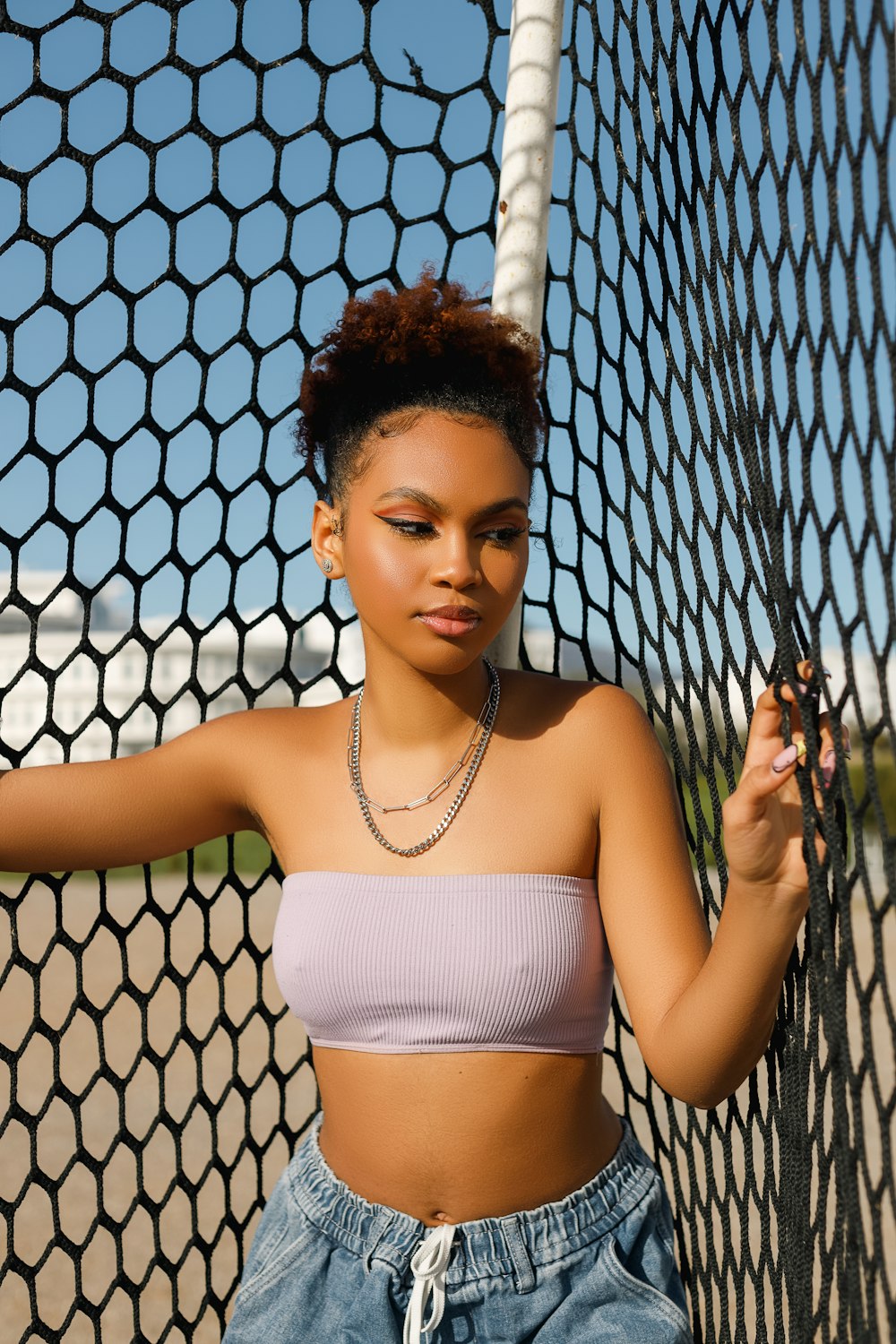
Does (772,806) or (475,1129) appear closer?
(772,806)

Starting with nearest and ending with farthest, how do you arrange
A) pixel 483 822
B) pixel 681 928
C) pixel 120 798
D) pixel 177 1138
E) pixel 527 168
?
pixel 681 928
pixel 483 822
pixel 120 798
pixel 527 168
pixel 177 1138

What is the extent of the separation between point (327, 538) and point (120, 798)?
40cm

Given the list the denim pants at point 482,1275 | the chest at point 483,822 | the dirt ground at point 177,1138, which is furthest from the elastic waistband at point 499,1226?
the chest at point 483,822

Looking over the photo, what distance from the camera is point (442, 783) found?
1406 millimetres

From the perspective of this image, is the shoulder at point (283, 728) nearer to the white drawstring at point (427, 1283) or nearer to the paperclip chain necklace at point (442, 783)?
the paperclip chain necklace at point (442, 783)

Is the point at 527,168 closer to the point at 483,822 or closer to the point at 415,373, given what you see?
the point at 415,373

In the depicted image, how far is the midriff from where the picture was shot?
133 centimetres

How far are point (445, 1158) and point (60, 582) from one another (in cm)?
95

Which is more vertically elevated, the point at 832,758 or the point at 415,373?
the point at 415,373

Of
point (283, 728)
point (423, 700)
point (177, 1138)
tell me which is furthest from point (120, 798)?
point (177, 1138)

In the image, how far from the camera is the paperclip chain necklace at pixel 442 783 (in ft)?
4.54

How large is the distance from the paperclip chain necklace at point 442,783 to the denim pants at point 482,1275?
381 mm

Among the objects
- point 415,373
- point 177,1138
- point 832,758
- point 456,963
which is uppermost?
point 415,373

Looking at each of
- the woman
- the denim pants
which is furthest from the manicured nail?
the denim pants
